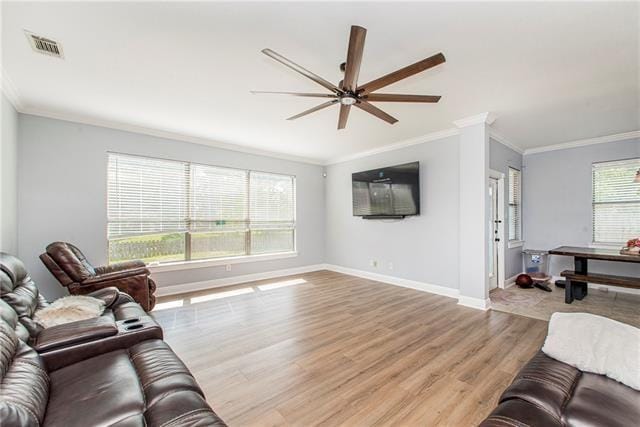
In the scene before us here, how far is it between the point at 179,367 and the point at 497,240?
16.6ft

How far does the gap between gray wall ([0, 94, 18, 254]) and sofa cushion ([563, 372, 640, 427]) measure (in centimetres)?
475

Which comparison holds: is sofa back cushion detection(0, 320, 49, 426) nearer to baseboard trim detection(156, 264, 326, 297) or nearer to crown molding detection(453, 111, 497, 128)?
baseboard trim detection(156, 264, 326, 297)

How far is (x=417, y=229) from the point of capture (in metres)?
4.75

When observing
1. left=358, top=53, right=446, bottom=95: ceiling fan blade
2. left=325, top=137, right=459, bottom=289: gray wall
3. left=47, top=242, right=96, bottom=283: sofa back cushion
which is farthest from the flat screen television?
left=47, top=242, right=96, bottom=283: sofa back cushion

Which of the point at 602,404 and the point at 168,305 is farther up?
the point at 602,404

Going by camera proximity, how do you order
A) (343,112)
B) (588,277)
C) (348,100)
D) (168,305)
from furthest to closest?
(168,305), (588,277), (343,112), (348,100)

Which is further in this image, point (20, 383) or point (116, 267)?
point (116, 267)

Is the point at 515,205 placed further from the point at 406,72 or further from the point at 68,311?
the point at 68,311

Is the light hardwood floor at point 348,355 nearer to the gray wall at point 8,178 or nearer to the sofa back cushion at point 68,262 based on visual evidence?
the sofa back cushion at point 68,262

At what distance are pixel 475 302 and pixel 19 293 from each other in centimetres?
477

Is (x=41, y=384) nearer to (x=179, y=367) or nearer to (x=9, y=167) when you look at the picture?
(x=179, y=367)

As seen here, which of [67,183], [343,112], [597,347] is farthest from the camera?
[67,183]

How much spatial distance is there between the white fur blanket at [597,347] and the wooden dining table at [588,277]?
2.88 metres

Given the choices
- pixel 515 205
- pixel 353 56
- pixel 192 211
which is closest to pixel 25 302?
pixel 353 56
